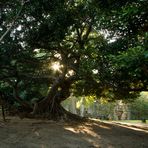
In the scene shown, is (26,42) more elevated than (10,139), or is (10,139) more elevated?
(26,42)

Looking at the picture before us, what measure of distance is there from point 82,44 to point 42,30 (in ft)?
15.3

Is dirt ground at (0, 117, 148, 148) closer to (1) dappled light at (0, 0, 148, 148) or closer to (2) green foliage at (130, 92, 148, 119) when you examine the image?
(1) dappled light at (0, 0, 148, 148)

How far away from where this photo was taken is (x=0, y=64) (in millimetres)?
14906

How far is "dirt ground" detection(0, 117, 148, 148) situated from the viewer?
12430 millimetres

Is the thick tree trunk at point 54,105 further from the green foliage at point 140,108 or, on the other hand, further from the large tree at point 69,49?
the green foliage at point 140,108

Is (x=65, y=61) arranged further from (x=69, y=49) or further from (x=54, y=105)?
(x=54, y=105)

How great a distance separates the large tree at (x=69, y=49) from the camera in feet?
32.6

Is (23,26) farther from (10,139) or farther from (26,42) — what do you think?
(10,139)

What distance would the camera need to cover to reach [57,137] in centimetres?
1373

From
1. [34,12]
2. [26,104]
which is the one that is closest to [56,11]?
[34,12]

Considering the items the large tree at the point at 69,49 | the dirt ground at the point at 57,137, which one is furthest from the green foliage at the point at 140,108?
the dirt ground at the point at 57,137

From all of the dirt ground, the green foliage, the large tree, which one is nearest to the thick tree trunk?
the large tree

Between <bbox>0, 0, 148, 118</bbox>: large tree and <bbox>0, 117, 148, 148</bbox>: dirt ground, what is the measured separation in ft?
7.43

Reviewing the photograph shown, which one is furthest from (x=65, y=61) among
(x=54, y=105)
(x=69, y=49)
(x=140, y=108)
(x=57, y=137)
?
(x=140, y=108)
